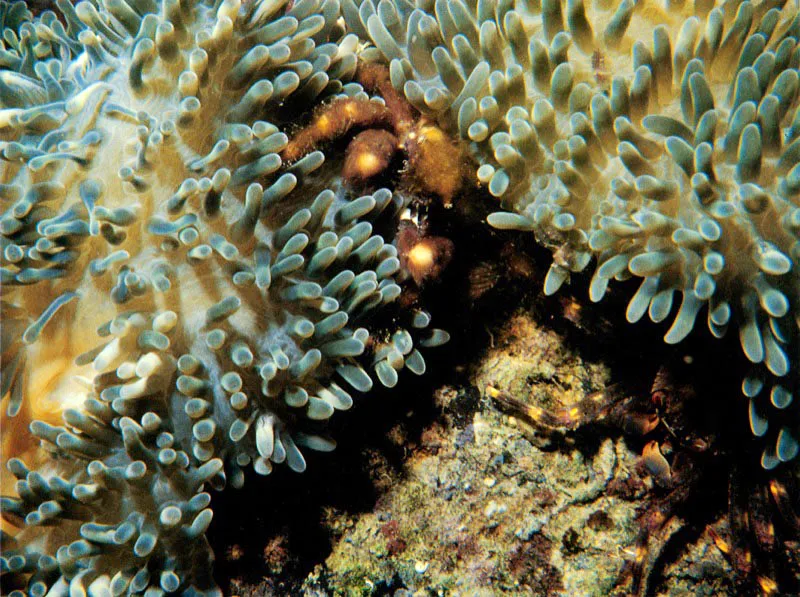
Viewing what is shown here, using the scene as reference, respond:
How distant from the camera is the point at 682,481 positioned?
3.07m

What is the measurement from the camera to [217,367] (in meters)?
2.46

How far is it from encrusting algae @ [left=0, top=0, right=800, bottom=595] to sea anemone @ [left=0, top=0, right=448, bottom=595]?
0.01 meters

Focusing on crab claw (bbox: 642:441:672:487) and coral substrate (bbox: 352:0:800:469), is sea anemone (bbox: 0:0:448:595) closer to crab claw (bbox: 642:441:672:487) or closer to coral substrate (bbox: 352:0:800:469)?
coral substrate (bbox: 352:0:800:469)

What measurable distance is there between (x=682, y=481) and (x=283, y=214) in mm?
2513

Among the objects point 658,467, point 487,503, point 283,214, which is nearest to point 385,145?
point 283,214

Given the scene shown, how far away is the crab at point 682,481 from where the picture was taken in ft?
9.89

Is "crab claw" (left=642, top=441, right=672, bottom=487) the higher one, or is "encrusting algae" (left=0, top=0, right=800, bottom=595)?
"encrusting algae" (left=0, top=0, right=800, bottom=595)

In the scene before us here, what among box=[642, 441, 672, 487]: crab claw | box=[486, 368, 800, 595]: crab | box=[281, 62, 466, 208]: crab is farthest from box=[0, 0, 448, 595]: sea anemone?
box=[642, 441, 672, 487]: crab claw

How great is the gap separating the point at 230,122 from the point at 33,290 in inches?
44.7

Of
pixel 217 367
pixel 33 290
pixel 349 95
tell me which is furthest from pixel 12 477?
pixel 349 95

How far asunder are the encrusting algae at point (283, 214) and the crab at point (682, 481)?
1.53 feet

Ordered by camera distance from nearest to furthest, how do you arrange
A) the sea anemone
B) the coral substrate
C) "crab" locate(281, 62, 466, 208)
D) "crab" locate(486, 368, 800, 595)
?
the coral substrate
the sea anemone
"crab" locate(281, 62, 466, 208)
"crab" locate(486, 368, 800, 595)

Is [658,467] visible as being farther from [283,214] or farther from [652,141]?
[283,214]

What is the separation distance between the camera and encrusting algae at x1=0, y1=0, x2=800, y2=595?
7.48ft
